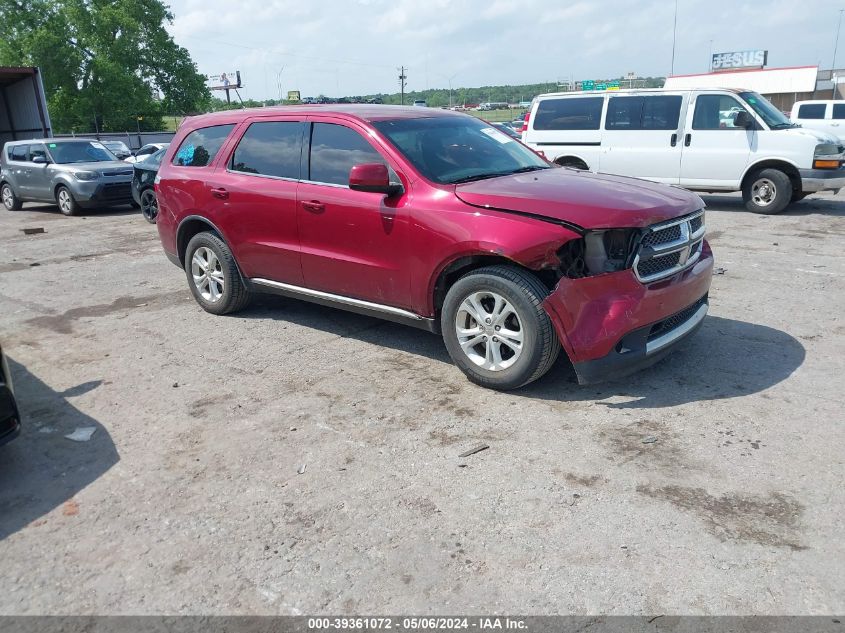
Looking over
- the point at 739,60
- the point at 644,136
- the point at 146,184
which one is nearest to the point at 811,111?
the point at 644,136

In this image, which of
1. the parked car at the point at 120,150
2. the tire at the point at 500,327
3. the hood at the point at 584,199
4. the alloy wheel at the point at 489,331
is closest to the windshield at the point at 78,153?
the parked car at the point at 120,150

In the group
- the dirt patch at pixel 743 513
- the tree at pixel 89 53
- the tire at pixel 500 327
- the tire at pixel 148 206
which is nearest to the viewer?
the dirt patch at pixel 743 513

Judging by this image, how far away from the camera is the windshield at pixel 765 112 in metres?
11.3

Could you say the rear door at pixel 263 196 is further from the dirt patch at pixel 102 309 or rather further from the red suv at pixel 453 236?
the dirt patch at pixel 102 309

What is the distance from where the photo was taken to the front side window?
1134cm

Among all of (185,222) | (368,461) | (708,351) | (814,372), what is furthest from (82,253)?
(814,372)

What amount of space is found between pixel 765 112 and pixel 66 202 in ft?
46.0

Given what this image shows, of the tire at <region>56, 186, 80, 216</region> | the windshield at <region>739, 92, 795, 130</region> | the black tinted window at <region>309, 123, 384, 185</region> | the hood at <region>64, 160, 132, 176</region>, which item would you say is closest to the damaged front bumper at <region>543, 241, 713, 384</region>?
the black tinted window at <region>309, 123, 384, 185</region>

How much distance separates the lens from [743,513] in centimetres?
315

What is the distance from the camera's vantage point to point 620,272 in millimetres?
4109

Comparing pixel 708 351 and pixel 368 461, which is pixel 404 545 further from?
pixel 708 351

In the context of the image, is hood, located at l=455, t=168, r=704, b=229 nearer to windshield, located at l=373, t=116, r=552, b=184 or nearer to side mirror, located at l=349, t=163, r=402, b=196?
windshield, located at l=373, t=116, r=552, b=184

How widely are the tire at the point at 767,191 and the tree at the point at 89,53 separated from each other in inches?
1866

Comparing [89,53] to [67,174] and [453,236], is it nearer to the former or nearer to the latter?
[67,174]
